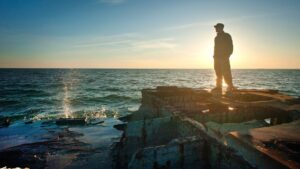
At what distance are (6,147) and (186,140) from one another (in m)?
8.36

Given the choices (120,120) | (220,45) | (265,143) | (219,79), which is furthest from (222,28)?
(120,120)

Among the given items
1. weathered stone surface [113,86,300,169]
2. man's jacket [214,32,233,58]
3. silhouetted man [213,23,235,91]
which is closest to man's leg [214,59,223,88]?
silhouetted man [213,23,235,91]

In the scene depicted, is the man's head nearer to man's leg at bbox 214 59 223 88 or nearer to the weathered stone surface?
man's leg at bbox 214 59 223 88

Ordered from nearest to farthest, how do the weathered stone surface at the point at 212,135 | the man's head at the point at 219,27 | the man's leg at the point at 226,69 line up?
the weathered stone surface at the point at 212,135 < the man's head at the point at 219,27 < the man's leg at the point at 226,69

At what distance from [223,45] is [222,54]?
1.02 ft

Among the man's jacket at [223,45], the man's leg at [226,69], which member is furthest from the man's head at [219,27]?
the man's leg at [226,69]

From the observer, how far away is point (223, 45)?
8703 millimetres

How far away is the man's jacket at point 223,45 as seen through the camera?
8.70 metres

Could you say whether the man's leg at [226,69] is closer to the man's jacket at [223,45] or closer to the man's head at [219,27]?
the man's jacket at [223,45]

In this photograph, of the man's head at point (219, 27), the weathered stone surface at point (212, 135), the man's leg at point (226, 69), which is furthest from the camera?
the man's leg at point (226, 69)

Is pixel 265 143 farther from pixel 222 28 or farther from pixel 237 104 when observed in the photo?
pixel 222 28

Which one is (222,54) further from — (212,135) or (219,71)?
(212,135)

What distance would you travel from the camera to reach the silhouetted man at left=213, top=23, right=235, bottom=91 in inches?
343

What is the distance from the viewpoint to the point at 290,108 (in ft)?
19.1
